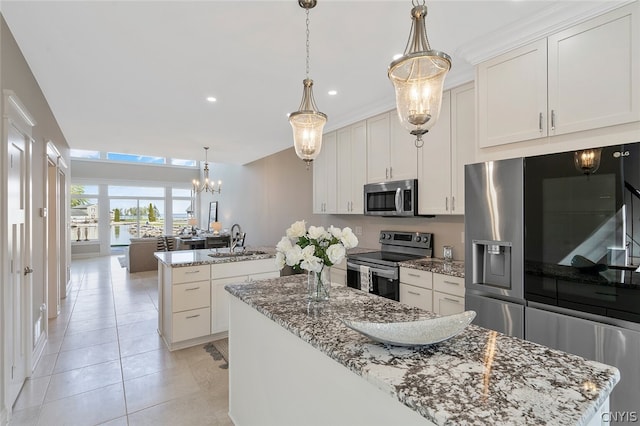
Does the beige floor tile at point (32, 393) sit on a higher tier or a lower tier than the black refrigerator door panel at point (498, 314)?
→ lower

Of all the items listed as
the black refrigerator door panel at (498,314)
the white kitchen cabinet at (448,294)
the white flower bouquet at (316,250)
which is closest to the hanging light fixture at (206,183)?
the white kitchen cabinet at (448,294)

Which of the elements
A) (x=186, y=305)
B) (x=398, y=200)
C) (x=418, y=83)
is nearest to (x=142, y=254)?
(x=186, y=305)

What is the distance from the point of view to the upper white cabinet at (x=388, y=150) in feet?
10.8

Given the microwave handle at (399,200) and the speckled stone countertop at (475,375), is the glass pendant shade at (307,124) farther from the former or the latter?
the microwave handle at (399,200)

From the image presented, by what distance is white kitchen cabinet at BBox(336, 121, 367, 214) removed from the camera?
390cm

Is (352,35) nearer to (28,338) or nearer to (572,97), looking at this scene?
(572,97)

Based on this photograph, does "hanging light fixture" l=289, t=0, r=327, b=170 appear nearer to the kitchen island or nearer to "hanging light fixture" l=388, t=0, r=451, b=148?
→ "hanging light fixture" l=388, t=0, r=451, b=148

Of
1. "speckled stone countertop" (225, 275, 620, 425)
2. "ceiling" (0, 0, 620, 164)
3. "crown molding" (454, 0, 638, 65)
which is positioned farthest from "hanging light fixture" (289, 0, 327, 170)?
"crown molding" (454, 0, 638, 65)

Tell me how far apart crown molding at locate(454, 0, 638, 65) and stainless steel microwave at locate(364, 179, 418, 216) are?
1.27m

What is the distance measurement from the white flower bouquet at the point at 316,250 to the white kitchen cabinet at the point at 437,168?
5.92 feet

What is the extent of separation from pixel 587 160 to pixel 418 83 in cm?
113

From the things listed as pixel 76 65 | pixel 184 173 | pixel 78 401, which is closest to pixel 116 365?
pixel 78 401

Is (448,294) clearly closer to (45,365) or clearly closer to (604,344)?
(604,344)

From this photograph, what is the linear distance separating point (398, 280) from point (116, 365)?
274cm
